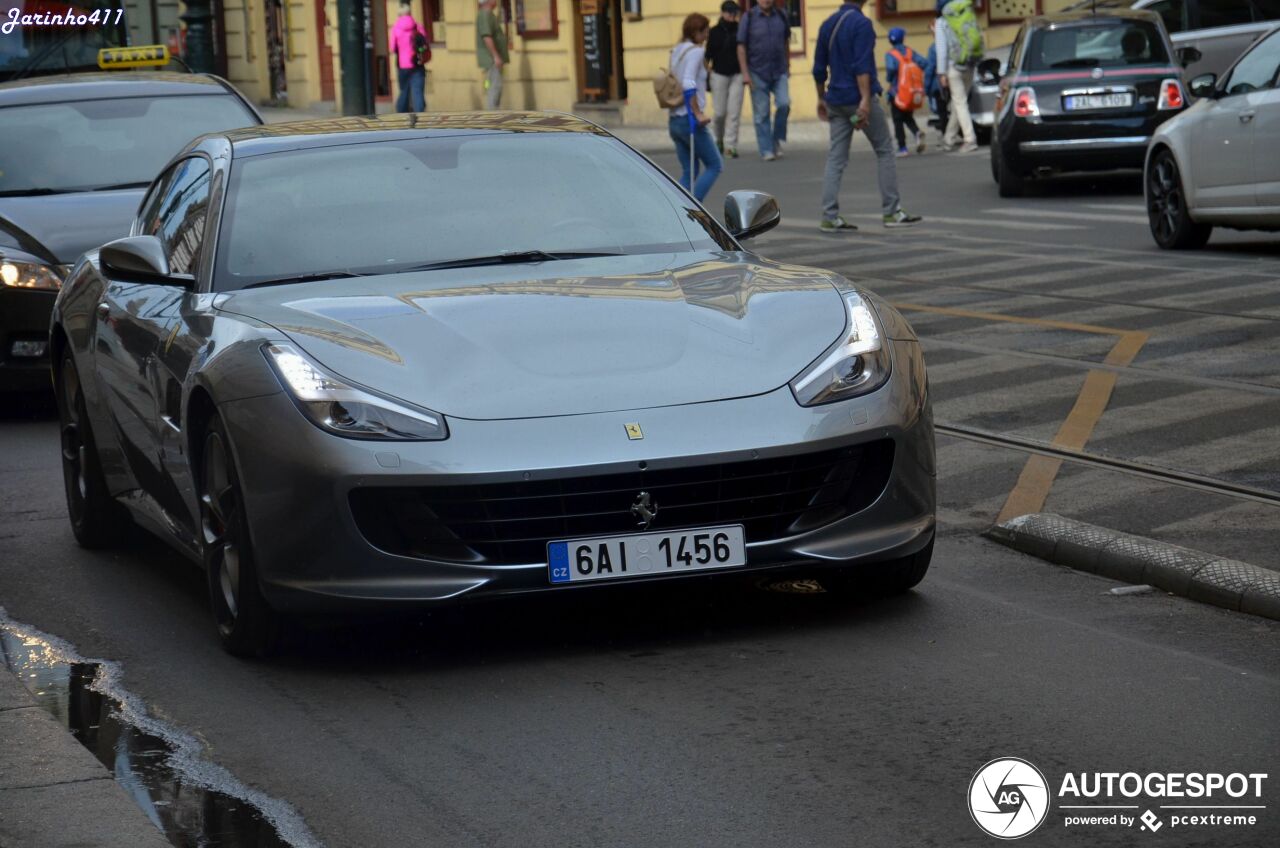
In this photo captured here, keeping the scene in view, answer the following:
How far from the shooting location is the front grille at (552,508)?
5.32 m

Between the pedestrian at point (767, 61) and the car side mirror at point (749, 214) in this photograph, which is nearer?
the car side mirror at point (749, 214)

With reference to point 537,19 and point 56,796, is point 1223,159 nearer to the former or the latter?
point 56,796

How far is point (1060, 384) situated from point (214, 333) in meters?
4.94

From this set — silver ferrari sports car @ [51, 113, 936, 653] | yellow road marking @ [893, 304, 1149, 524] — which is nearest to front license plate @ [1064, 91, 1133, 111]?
yellow road marking @ [893, 304, 1149, 524]

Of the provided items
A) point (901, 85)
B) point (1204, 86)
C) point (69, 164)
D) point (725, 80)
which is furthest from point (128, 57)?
point (1204, 86)

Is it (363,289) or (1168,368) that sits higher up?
(363,289)

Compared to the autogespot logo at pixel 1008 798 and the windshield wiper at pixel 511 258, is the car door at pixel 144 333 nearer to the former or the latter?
the windshield wiper at pixel 511 258

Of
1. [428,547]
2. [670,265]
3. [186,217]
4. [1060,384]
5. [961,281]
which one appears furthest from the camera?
[961,281]

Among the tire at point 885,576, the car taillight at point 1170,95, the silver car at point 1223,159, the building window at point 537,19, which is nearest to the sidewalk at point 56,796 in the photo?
the tire at point 885,576

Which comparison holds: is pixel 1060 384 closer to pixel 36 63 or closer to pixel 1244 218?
pixel 1244 218

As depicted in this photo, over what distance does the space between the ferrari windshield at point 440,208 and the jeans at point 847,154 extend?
35.6 feet

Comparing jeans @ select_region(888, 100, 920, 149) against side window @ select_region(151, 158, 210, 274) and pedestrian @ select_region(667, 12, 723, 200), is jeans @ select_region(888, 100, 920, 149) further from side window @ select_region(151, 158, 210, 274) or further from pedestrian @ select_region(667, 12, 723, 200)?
side window @ select_region(151, 158, 210, 274)

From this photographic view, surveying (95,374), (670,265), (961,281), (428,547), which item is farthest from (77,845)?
(961,281)

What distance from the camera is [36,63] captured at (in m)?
24.2
